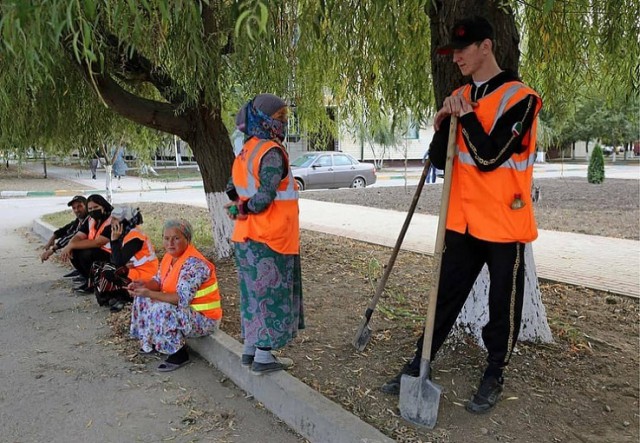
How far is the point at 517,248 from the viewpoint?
2988 millimetres

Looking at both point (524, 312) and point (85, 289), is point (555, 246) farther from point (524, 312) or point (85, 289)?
point (85, 289)

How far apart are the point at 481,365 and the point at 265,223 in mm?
1691

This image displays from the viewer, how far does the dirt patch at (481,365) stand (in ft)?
10.3

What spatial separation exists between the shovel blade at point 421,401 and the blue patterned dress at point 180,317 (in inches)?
73.1

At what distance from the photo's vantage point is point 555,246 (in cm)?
879

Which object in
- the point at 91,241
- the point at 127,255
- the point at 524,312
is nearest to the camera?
the point at 524,312

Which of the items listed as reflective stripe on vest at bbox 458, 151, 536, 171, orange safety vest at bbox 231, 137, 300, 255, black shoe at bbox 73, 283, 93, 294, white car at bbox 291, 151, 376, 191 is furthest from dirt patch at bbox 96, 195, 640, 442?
white car at bbox 291, 151, 376, 191

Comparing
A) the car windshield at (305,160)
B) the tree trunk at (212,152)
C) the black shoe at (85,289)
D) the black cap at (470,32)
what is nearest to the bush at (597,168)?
the car windshield at (305,160)

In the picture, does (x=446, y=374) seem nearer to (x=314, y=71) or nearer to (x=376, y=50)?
(x=376, y=50)

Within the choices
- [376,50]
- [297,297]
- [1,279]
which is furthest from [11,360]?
[376,50]

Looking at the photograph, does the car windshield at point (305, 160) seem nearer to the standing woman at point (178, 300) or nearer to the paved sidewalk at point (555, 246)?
the paved sidewalk at point (555, 246)

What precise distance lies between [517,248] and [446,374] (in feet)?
3.54

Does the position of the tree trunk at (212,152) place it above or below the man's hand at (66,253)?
above

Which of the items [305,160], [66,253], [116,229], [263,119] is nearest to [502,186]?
[263,119]
